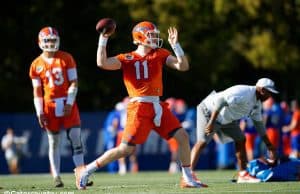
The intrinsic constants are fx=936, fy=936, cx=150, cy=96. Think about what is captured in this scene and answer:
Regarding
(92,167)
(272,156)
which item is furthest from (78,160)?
(272,156)

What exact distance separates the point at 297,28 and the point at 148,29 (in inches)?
894

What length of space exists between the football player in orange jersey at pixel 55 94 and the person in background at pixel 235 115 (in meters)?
1.98

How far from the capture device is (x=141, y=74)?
40.1ft

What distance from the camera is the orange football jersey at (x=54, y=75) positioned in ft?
44.6

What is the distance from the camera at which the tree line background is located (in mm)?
33781

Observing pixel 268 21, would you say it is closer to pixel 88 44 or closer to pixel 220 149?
pixel 88 44

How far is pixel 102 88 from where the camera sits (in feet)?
115

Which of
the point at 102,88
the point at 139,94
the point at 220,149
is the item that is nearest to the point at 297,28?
the point at 102,88

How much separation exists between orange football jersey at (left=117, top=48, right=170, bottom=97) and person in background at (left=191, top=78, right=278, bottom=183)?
1678mm

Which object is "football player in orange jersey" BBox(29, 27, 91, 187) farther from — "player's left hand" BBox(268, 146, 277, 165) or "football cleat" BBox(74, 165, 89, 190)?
"player's left hand" BBox(268, 146, 277, 165)

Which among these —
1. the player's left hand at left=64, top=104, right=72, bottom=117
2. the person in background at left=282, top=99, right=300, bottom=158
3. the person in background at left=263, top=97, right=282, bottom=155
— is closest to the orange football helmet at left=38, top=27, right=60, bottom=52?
the player's left hand at left=64, top=104, right=72, bottom=117

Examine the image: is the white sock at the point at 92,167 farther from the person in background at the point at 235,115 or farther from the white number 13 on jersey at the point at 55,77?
the person in background at the point at 235,115

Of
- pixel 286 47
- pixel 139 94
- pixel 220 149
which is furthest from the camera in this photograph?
pixel 286 47

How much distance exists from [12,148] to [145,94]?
45.2 feet
